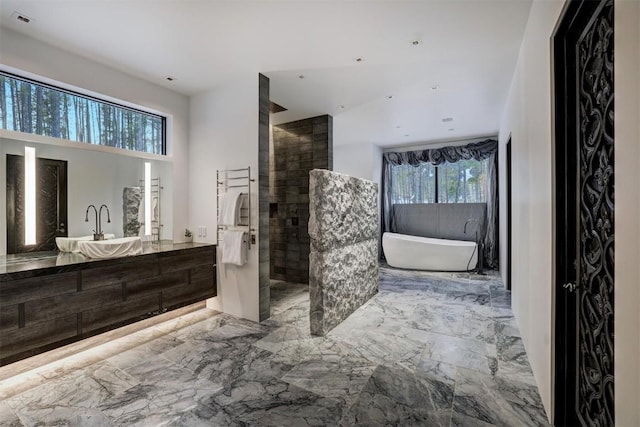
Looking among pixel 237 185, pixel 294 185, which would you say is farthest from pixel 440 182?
pixel 237 185

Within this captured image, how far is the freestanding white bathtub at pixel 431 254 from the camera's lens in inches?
228

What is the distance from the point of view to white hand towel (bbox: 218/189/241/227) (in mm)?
3348

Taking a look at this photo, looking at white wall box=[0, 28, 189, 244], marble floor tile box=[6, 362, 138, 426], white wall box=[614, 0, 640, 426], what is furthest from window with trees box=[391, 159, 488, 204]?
marble floor tile box=[6, 362, 138, 426]

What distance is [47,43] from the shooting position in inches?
104

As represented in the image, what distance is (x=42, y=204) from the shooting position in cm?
273

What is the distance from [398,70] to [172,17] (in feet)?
7.19

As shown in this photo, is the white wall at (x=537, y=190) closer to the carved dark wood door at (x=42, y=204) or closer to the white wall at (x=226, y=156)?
the white wall at (x=226, y=156)

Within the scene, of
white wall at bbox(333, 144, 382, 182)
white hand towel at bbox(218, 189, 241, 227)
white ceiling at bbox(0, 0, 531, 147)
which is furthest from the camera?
white wall at bbox(333, 144, 382, 182)

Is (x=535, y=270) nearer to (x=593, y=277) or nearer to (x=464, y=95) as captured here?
(x=593, y=277)

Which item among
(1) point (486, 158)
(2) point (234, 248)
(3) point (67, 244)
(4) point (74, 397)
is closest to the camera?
(4) point (74, 397)

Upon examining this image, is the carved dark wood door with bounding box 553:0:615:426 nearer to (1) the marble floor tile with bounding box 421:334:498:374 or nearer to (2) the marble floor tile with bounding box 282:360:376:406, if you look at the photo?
(1) the marble floor tile with bounding box 421:334:498:374

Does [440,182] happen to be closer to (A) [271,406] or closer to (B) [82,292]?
(A) [271,406]

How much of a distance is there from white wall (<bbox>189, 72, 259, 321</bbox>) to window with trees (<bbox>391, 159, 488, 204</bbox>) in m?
4.62

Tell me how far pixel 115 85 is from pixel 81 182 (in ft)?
3.60
